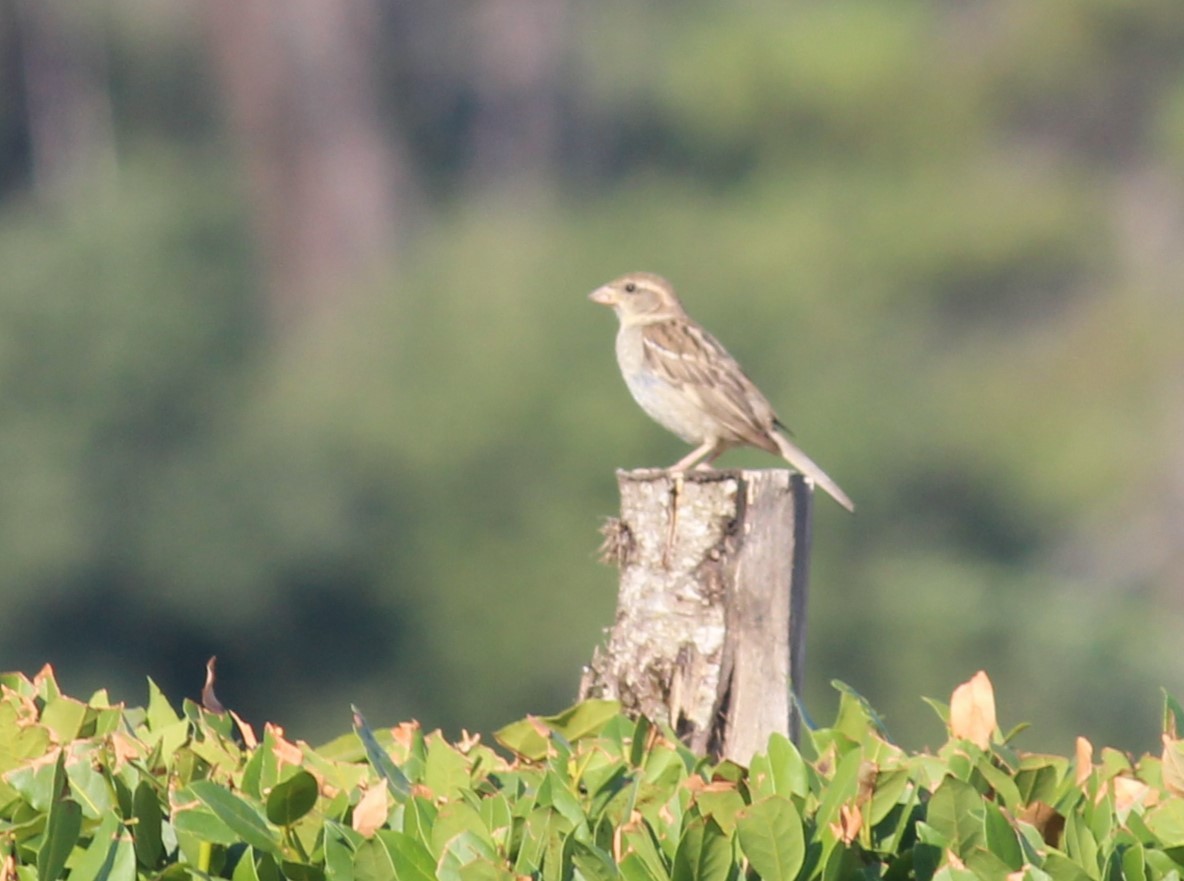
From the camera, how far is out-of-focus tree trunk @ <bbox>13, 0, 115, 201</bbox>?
30.8 meters

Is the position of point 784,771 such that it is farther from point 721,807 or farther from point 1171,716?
point 1171,716

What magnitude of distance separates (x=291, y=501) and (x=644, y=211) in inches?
235

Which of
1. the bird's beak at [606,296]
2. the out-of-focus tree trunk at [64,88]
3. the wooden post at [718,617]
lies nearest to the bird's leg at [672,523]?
the wooden post at [718,617]

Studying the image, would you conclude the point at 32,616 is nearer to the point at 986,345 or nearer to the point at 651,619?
the point at 986,345

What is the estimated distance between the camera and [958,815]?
3.36 m

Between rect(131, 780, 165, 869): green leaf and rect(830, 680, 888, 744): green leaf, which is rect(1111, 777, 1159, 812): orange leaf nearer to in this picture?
rect(830, 680, 888, 744): green leaf

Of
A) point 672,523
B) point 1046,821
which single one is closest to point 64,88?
point 672,523

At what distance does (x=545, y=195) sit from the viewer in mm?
31812

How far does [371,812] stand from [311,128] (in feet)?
93.5

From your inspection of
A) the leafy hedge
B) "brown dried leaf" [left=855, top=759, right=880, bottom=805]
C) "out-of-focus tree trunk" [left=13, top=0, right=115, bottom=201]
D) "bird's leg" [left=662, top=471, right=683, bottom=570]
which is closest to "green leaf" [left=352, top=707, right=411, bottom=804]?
the leafy hedge

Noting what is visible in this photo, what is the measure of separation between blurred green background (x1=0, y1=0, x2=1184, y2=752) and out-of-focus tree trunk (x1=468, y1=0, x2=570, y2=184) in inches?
87.3

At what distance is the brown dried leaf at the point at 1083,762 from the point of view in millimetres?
3742

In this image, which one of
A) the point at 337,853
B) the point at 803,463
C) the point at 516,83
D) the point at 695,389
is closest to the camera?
the point at 337,853

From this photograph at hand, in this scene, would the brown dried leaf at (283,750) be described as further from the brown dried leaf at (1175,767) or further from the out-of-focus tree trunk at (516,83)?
the out-of-focus tree trunk at (516,83)
